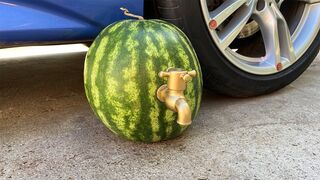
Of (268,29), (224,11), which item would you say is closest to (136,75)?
(224,11)

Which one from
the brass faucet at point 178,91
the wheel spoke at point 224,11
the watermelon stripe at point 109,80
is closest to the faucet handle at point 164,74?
the brass faucet at point 178,91

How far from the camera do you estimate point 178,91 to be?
100 cm

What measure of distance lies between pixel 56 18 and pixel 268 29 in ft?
3.12

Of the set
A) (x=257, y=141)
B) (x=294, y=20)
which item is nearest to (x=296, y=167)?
(x=257, y=141)

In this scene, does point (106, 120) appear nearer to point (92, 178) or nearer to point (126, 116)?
point (126, 116)

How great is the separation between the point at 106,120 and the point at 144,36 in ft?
0.97

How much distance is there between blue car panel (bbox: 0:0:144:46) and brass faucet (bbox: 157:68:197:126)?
0.40 m

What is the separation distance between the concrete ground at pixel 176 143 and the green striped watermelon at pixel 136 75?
96 mm

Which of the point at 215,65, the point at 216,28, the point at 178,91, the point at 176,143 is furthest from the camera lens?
the point at 216,28

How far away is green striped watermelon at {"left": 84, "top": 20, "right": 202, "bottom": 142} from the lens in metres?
1.07

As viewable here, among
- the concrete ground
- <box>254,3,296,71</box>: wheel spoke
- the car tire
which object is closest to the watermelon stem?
the car tire

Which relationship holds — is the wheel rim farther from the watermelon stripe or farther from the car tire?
the watermelon stripe

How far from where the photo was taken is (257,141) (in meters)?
1.21

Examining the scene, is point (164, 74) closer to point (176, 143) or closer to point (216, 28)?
point (176, 143)
